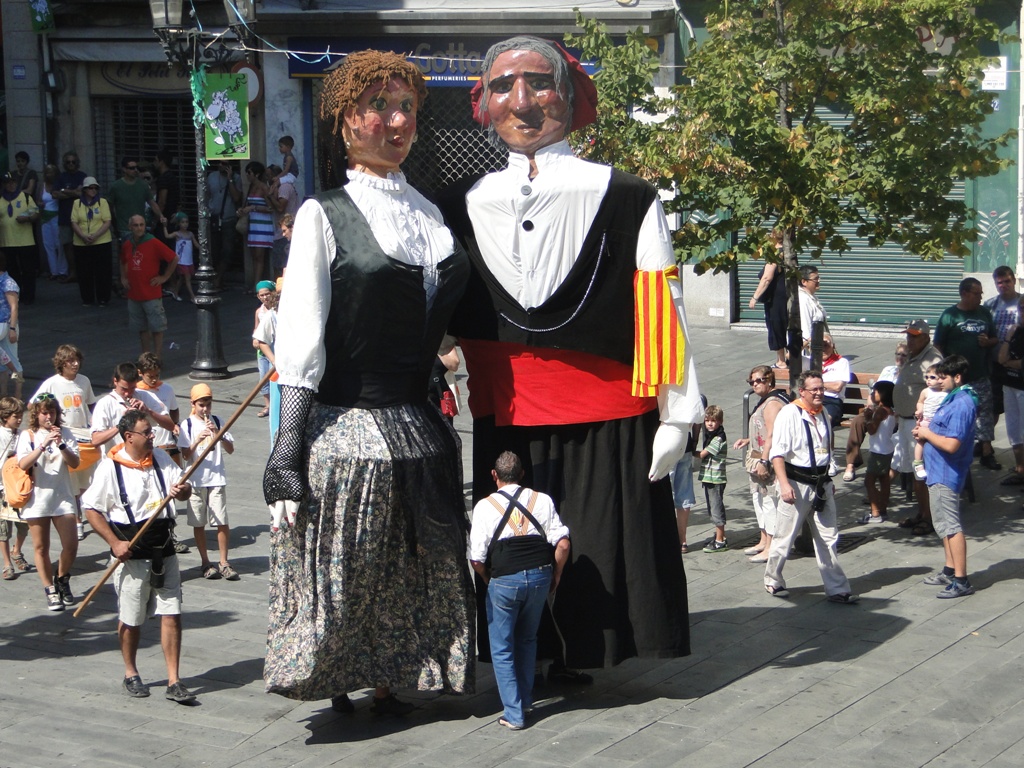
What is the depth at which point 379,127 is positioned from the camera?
700cm

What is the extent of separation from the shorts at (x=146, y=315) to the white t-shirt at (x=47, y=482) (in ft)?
20.3

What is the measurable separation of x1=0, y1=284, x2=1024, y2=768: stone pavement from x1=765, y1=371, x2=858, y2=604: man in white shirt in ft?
1.03

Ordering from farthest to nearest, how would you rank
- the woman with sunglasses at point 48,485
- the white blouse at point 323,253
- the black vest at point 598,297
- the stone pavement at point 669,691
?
the woman with sunglasses at point 48,485
the black vest at point 598,297
the stone pavement at point 669,691
the white blouse at point 323,253

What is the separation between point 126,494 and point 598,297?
8.69 feet

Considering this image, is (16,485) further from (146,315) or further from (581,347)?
(146,315)

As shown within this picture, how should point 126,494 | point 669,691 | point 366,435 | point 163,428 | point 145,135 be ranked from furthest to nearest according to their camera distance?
point 145,135 < point 163,428 < point 126,494 < point 669,691 < point 366,435

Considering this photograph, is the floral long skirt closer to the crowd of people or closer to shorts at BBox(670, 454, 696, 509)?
the crowd of people

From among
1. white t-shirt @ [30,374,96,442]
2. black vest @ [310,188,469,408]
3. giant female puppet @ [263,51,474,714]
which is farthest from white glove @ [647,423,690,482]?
white t-shirt @ [30,374,96,442]

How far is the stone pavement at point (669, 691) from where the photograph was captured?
691 centimetres

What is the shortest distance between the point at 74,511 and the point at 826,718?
16.5 ft

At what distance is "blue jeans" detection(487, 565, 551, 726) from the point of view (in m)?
7.01

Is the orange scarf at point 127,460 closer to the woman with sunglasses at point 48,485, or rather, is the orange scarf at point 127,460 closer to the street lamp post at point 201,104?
the woman with sunglasses at point 48,485

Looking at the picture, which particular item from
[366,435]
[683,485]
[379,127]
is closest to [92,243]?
[683,485]

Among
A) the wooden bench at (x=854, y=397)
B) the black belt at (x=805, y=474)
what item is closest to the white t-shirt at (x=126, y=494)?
the black belt at (x=805, y=474)
